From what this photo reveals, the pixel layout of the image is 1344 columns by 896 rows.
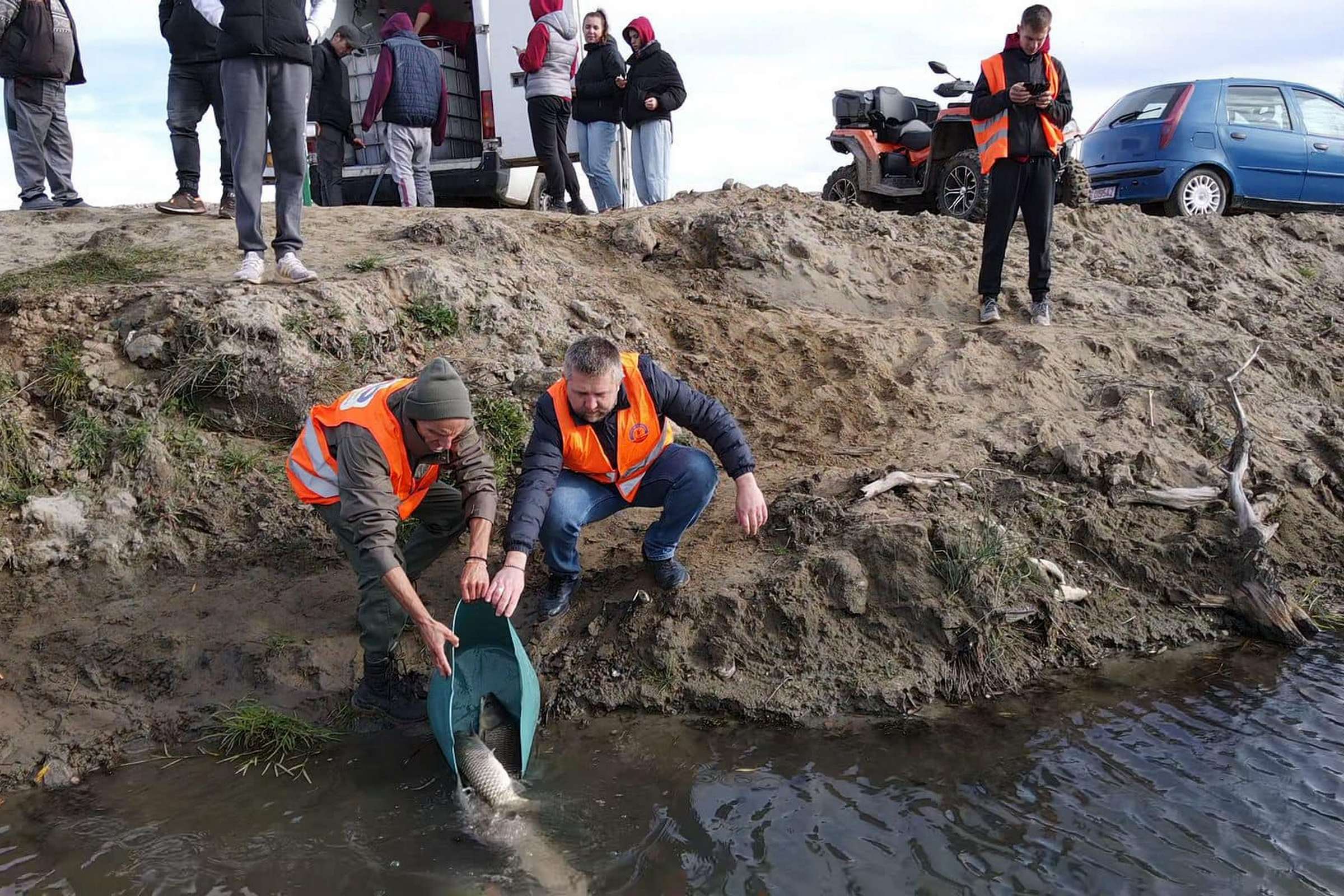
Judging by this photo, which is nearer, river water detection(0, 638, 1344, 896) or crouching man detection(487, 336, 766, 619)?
river water detection(0, 638, 1344, 896)

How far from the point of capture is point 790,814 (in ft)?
11.3

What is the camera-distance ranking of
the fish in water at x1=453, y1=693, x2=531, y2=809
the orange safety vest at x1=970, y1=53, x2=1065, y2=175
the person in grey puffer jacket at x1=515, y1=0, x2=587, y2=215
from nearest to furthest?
1. the fish in water at x1=453, y1=693, x2=531, y2=809
2. the orange safety vest at x1=970, y1=53, x2=1065, y2=175
3. the person in grey puffer jacket at x1=515, y1=0, x2=587, y2=215

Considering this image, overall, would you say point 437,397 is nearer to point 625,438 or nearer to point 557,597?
point 625,438

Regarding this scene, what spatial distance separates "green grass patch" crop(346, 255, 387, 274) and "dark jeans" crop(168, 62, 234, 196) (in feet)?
3.74

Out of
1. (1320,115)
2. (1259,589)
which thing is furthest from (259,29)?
(1320,115)

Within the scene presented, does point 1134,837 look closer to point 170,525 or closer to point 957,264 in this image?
point 170,525

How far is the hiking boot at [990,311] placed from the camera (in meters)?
6.77

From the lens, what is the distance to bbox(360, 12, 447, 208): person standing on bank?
7.64 m

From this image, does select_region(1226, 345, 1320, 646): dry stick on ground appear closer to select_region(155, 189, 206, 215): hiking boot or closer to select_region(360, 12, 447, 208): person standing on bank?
select_region(360, 12, 447, 208): person standing on bank

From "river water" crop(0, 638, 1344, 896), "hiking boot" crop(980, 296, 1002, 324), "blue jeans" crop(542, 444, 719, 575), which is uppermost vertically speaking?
"hiking boot" crop(980, 296, 1002, 324)

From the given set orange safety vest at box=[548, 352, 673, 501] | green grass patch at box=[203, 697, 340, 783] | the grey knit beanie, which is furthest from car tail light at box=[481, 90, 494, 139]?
green grass patch at box=[203, 697, 340, 783]

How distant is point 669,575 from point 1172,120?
737 centimetres

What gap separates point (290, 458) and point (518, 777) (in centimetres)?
149

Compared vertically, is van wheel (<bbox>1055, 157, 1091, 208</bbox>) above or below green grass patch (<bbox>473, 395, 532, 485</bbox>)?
above
